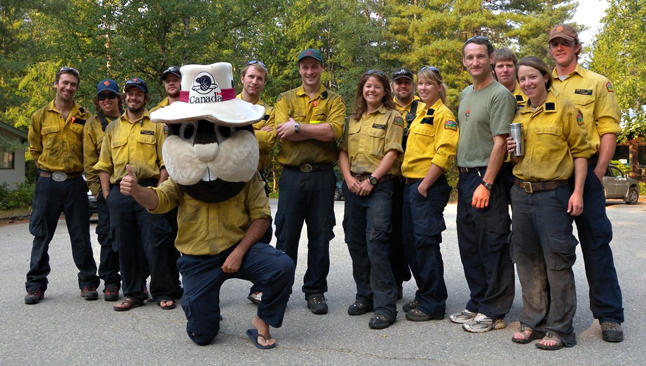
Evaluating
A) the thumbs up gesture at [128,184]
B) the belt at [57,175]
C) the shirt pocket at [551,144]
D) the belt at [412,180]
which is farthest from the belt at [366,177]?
the belt at [57,175]

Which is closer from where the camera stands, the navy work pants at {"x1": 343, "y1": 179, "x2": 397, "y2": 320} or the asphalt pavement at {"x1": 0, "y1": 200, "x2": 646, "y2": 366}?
the asphalt pavement at {"x1": 0, "y1": 200, "x2": 646, "y2": 366}

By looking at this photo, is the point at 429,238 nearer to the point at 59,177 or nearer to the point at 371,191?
the point at 371,191

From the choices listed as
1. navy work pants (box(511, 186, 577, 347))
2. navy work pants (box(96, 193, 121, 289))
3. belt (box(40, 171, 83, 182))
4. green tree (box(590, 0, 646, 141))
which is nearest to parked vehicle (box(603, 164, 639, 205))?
green tree (box(590, 0, 646, 141))

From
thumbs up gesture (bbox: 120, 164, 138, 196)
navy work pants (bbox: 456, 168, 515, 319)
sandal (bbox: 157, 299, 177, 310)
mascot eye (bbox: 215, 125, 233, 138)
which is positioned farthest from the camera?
sandal (bbox: 157, 299, 177, 310)

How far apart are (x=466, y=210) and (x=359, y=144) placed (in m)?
1.11

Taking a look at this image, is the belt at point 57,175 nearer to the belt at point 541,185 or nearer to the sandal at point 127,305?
the sandal at point 127,305

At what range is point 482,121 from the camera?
4.62 m

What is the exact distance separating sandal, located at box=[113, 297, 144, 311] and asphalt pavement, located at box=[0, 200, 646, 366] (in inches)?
3.1

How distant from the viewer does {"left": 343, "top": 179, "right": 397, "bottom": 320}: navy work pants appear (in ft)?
16.0

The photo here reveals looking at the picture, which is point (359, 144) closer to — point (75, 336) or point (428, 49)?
point (75, 336)

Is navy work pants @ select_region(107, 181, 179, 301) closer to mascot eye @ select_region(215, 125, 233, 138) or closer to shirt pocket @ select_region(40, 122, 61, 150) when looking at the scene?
shirt pocket @ select_region(40, 122, 61, 150)

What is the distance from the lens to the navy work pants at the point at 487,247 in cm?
457

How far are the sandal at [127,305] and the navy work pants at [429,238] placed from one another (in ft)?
8.87

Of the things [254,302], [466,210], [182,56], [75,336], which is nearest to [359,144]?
[466,210]
